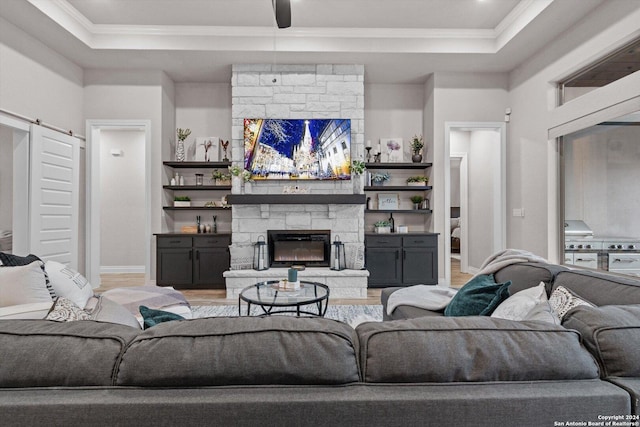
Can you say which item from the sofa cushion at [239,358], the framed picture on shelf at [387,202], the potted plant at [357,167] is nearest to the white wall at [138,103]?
the potted plant at [357,167]

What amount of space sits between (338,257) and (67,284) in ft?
10.9

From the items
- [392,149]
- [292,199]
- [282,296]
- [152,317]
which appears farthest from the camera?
[392,149]

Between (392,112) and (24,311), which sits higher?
(392,112)

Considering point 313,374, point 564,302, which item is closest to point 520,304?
point 564,302

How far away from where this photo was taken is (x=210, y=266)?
16.7 ft

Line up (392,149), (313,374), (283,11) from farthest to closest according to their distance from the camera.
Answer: (392,149), (283,11), (313,374)

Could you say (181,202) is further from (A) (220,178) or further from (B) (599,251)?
(B) (599,251)

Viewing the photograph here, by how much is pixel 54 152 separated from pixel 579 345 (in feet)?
17.9

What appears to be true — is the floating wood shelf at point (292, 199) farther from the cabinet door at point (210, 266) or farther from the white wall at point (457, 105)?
the white wall at point (457, 105)

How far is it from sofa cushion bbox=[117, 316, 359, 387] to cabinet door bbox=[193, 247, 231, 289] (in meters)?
4.36

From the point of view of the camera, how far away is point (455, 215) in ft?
29.6

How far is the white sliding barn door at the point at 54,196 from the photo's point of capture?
4.25 meters

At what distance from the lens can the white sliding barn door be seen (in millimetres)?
4246

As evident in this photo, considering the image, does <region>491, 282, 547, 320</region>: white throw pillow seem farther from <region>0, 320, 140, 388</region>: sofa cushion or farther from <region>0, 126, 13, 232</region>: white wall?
<region>0, 126, 13, 232</region>: white wall
